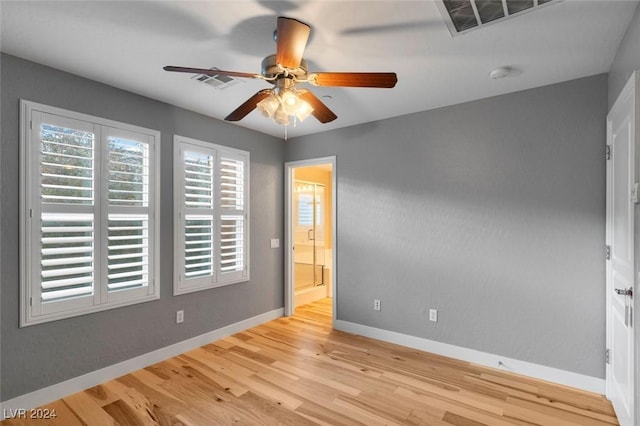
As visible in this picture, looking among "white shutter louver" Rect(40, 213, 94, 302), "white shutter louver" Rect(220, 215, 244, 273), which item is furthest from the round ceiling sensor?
"white shutter louver" Rect(40, 213, 94, 302)

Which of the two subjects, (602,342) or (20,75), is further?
(602,342)

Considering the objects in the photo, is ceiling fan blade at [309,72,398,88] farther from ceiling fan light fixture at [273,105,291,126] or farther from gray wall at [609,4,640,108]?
gray wall at [609,4,640,108]

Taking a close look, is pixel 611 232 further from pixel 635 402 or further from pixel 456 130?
pixel 456 130

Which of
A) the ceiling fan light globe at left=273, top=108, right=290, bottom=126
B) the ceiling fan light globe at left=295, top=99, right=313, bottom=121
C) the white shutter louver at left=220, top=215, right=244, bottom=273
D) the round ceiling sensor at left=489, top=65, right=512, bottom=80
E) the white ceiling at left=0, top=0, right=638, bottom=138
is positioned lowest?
the white shutter louver at left=220, top=215, right=244, bottom=273

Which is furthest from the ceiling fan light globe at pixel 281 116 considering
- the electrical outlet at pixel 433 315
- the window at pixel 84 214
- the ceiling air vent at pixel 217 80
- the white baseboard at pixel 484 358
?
the white baseboard at pixel 484 358

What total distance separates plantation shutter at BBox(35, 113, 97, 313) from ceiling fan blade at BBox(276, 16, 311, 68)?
196cm

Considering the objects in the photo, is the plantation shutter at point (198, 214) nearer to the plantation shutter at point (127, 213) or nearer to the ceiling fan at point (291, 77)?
the plantation shutter at point (127, 213)

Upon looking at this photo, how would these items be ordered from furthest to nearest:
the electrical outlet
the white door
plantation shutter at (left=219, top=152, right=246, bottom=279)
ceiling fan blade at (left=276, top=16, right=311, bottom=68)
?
A: plantation shutter at (left=219, top=152, right=246, bottom=279)
the electrical outlet
the white door
ceiling fan blade at (left=276, top=16, right=311, bottom=68)

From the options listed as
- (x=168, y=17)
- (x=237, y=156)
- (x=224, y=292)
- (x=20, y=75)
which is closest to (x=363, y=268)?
(x=224, y=292)

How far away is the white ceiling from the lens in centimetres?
177

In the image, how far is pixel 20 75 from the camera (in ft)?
7.55

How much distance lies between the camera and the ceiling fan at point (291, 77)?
1.69 metres

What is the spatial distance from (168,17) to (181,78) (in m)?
0.84

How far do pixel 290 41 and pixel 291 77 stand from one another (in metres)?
0.30
